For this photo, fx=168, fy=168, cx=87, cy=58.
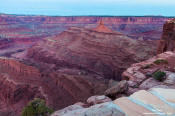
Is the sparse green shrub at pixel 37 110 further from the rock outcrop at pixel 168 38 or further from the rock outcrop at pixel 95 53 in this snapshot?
the rock outcrop at pixel 95 53

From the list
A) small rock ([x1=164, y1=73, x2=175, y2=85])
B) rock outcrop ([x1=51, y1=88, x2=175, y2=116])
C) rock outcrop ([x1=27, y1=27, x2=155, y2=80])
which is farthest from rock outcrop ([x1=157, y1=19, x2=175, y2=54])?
rock outcrop ([x1=51, y1=88, x2=175, y2=116])

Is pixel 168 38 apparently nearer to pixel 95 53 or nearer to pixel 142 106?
pixel 95 53

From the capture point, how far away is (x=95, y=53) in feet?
105

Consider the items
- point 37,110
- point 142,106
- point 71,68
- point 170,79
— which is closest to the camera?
point 142,106

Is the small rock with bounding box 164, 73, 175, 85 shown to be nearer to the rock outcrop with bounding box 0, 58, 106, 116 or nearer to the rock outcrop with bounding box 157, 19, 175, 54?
the rock outcrop with bounding box 0, 58, 106, 116

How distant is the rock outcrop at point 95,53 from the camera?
2912cm

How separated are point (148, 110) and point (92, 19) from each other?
102358mm

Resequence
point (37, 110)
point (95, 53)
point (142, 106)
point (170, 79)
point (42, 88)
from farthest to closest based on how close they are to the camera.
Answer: point (95, 53) < point (42, 88) < point (170, 79) < point (37, 110) < point (142, 106)

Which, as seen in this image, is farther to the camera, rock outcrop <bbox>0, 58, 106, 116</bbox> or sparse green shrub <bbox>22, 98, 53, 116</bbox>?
rock outcrop <bbox>0, 58, 106, 116</bbox>

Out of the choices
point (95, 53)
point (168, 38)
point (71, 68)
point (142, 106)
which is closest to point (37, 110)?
point (142, 106)

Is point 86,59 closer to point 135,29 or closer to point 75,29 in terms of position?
point 75,29

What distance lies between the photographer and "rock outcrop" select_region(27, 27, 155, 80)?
29125 millimetres

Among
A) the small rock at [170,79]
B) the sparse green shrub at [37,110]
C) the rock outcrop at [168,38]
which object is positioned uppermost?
the rock outcrop at [168,38]

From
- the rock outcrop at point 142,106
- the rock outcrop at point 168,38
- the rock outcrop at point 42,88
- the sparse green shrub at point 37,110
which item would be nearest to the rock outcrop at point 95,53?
the rock outcrop at point 42,88
